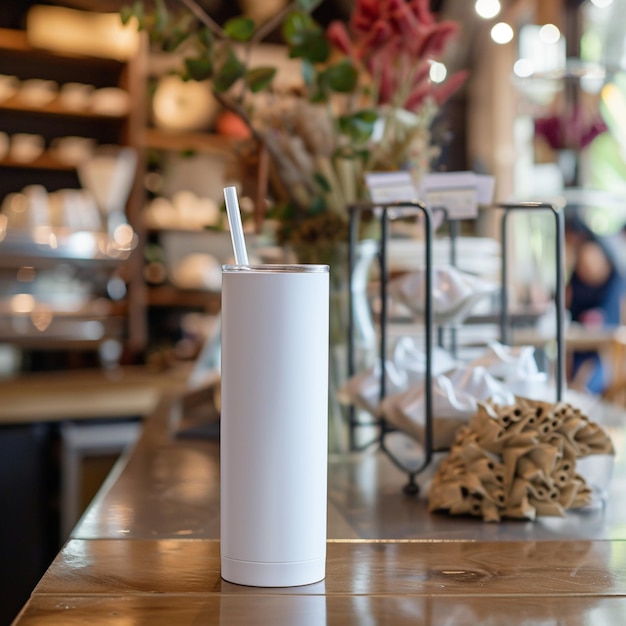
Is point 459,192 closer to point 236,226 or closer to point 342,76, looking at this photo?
point 342,76

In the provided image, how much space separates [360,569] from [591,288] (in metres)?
5.12

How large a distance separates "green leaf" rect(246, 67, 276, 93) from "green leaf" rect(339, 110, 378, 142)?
12 centimetres

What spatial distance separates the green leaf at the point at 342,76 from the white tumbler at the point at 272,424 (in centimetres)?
70

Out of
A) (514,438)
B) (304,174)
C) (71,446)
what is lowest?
(71,446)

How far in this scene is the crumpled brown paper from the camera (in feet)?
3.13

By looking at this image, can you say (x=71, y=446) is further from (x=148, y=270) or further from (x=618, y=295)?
(x=618, y=295)

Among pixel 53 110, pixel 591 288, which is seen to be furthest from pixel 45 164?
pixel 591 288

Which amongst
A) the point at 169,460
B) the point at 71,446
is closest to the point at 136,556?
the point at 169,460

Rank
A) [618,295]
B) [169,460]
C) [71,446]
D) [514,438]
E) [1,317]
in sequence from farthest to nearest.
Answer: [618,295]
[1,317]
[71,446]
[169,460]
[514,438]

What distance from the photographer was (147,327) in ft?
16.5

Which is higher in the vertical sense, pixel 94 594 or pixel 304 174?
pixel 304 174

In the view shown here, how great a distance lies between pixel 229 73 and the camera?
1296mm

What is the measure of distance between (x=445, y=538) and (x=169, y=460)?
562mm

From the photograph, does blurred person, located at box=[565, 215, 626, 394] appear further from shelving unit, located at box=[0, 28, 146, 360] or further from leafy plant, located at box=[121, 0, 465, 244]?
leafy plant, located at box=[121, 0, 465, 244]
